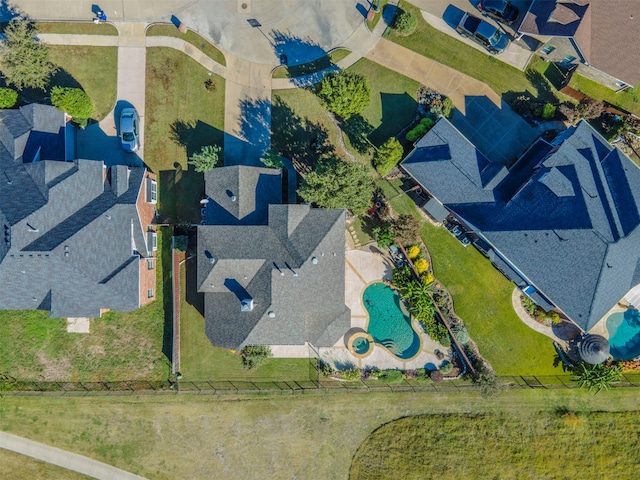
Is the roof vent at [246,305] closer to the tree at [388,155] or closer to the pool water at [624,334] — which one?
the tree at [388,155]

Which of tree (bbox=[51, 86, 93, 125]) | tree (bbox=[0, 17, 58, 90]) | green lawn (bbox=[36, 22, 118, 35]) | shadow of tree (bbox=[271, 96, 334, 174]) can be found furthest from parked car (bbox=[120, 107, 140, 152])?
shadow of tree (bbox=[271, 96, 334, 174])

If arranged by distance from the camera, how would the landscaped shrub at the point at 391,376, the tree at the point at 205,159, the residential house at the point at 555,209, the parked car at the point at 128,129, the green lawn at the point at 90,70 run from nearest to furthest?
the residential house at the point at 555,209 < the tree at the point at 205,159 < the parked car at the point at 128,129 < the landscaped shrub at the point at 391,376 < the green lawn at the point at 90,70

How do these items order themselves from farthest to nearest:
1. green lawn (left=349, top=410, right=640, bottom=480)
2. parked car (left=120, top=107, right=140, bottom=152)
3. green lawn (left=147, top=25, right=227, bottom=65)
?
1. green lawn (left=349, top=410, right=640, bottom=480)
2. green lawn (left=147, top=25, right=227, bottom=65)
3. parked car (left=120, top=107, right=140, bottom=152)

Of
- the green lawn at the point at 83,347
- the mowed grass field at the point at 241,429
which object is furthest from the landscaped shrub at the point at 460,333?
the green lawn at the point at 83,347

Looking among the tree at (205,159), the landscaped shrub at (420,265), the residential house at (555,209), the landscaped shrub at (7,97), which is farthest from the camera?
the landscaped shrub at (420,265)

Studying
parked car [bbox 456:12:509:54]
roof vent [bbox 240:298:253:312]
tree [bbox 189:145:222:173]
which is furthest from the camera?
parked car [bbox 456:12:509:54]

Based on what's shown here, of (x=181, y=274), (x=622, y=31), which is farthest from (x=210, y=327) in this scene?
(x=622, y=31)

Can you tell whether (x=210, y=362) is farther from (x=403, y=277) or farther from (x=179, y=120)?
(x=179, y=120)

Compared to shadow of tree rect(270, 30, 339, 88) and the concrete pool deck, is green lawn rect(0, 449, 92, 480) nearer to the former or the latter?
the concrete pool deck
